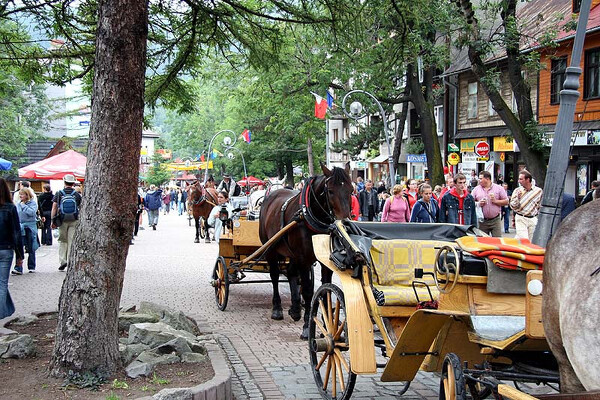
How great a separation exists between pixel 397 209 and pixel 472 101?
23.0m

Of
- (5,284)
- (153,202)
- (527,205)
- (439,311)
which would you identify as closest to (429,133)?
(527,205)

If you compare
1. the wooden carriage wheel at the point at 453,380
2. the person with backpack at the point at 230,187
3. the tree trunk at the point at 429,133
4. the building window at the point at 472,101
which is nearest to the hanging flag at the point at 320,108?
the person with backpack at the point at 230,187

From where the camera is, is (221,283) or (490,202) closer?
(221,283)

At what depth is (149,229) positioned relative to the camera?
31156mm

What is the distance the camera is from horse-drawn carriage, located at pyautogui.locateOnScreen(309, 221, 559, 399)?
13.4ft

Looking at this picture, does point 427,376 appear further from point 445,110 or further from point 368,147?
point 368,147

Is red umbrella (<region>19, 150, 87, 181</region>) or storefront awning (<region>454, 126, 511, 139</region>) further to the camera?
storefront awning (<region>454, 126, 511, 139</region>)

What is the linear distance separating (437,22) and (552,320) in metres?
12.2

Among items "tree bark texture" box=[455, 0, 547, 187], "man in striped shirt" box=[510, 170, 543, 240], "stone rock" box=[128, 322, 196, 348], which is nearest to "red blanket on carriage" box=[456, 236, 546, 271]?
"stone rock" box=[128, 322, 196, 348]

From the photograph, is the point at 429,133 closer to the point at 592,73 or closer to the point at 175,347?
the point at 592,73

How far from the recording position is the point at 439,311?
438 cm

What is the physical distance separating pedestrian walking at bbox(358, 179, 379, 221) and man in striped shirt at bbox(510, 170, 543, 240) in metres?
10.7

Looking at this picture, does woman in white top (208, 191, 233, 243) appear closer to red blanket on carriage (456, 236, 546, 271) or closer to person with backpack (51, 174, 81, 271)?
person with backpack (51, 174, 81, 271)

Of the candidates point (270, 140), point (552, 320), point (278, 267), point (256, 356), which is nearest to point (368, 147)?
point (270, 140)
